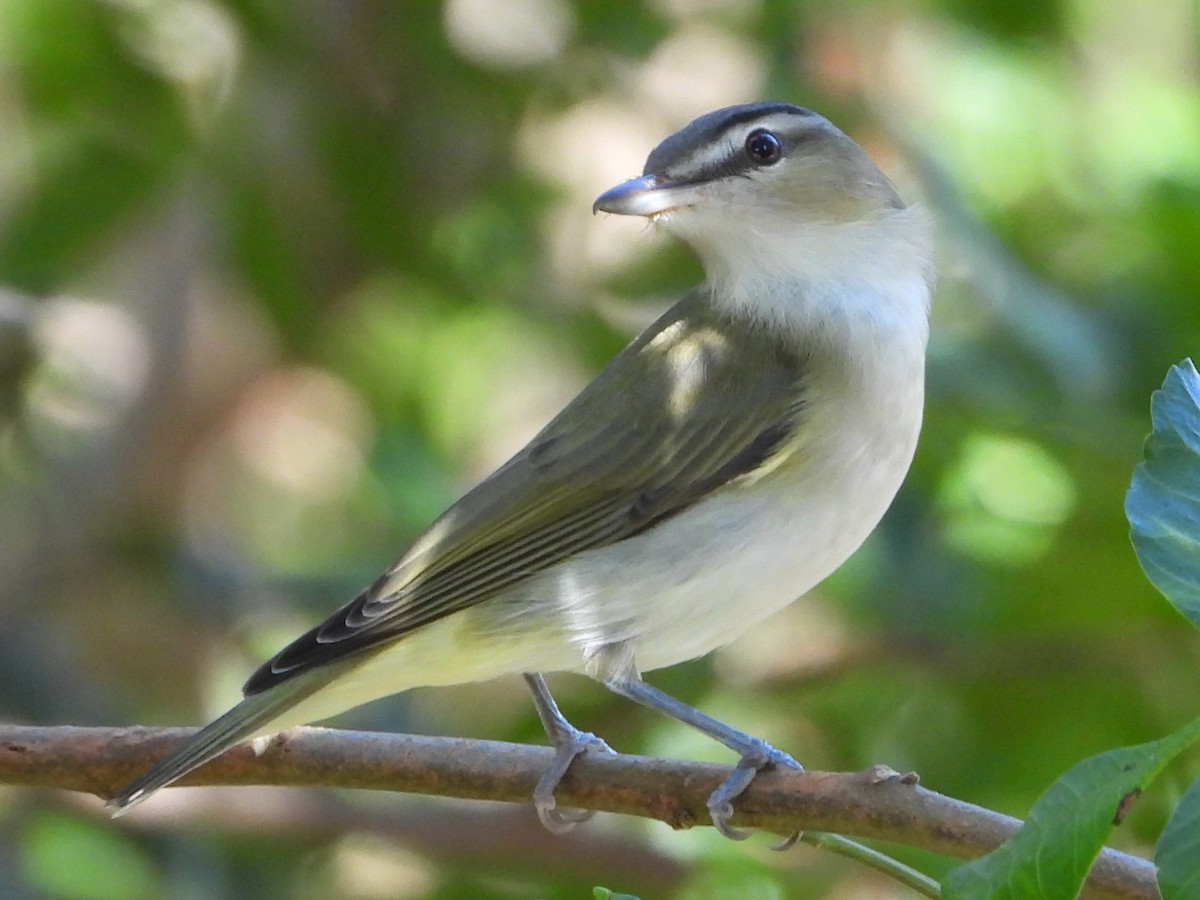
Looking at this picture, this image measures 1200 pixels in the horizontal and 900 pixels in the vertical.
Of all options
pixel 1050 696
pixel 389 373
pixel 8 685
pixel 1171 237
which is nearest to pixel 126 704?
pixel 8 685

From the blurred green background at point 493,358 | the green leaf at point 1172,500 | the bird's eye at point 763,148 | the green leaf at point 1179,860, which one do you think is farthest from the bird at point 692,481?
the green leaf at point 1179,860

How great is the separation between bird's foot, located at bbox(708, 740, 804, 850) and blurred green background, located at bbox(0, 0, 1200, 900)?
847 mm

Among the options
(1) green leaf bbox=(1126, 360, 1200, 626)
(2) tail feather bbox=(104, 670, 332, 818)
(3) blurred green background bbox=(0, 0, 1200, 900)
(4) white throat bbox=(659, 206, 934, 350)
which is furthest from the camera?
(3) blurred green background bbox=(0, 0, 1200, 900)

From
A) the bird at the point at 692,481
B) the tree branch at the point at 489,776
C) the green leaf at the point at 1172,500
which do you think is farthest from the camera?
the bird at the point at 692,481

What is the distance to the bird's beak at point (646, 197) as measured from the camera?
10.5ft

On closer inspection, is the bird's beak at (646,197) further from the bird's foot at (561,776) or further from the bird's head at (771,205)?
the bird's foot at (561,776)

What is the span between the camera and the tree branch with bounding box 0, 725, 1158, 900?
7.14 feet

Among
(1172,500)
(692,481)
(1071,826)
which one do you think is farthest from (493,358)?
(1071,826)

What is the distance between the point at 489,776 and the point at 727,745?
58cm

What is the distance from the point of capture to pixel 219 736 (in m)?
2.70

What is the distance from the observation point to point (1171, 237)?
4172 millimetres

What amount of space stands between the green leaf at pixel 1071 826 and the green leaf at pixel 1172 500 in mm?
170

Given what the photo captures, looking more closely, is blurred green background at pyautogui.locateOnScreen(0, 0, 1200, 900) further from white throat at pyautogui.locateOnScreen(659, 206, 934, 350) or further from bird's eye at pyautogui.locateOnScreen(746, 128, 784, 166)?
bird's eye at pyautogui.locateOnScreen(746, 128, 784, 166)

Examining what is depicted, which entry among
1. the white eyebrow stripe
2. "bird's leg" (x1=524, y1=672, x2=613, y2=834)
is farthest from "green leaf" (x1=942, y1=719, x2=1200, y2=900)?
the white eyebrow stripe
